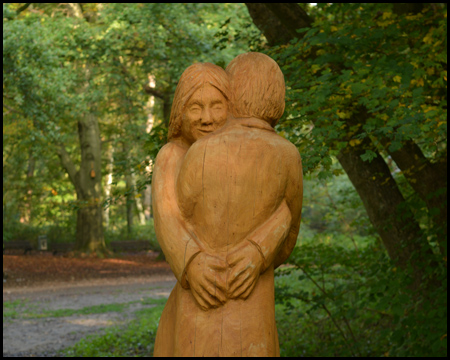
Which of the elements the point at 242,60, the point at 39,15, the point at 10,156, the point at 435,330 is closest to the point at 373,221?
the point at 435,330

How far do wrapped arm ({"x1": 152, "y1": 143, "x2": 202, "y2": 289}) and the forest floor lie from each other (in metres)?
5.83

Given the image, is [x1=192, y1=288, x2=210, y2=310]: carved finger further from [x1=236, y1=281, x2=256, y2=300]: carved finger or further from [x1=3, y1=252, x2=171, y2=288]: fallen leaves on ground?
[x1=3, y1=252, x2=171, y2=288]: fallen leaves on ground

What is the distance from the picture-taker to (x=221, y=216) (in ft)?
8.10

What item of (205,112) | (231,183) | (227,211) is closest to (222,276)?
(227,211)

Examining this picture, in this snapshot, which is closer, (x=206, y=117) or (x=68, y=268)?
(x=206, y=117)

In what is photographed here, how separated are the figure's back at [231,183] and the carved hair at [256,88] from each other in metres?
0.16

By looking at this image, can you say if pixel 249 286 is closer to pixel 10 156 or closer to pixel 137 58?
pixel 137 58

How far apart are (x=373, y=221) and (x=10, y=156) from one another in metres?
17.9

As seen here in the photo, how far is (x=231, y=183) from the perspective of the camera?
96.7 inches

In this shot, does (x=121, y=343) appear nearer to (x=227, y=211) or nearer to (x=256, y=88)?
(x=227, y=211)

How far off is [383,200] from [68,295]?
9.17m

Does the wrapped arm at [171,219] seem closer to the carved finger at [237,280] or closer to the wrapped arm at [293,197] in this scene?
the carved finger at [237,280]

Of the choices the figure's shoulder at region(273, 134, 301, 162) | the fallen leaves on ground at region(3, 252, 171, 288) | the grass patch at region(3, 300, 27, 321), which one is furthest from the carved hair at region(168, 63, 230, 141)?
the fallen leaves on ground at region(3, 252, 171, 288)

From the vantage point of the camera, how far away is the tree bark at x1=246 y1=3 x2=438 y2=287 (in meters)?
5.50
